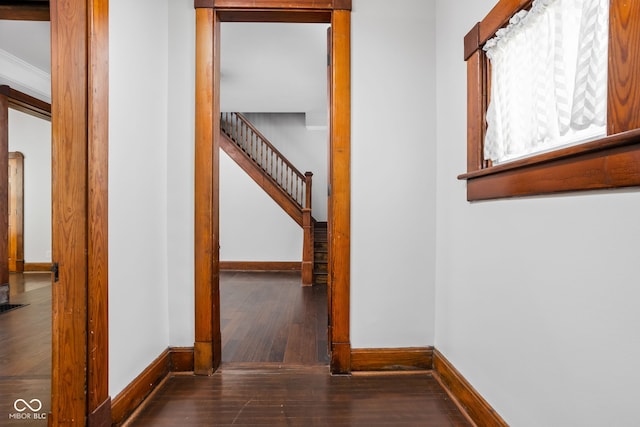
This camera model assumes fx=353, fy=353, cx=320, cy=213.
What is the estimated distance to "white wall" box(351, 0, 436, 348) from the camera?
88.0 inches

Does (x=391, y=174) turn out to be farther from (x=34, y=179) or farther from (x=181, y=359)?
(x=34, y=179)

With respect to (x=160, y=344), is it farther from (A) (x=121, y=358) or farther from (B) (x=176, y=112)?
(B) (x=176, y=112)

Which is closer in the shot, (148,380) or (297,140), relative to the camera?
(148,380)

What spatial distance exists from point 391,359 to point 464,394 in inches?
A: 20.6

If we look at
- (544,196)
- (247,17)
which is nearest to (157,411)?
(544,196)

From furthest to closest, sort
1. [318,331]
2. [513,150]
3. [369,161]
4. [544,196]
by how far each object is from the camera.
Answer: [318,331]
[369,161]
[513,150]
[544,196]

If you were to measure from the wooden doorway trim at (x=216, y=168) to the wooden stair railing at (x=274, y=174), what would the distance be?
3.00m

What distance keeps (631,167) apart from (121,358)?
6.84ft

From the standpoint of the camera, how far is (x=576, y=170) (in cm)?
105

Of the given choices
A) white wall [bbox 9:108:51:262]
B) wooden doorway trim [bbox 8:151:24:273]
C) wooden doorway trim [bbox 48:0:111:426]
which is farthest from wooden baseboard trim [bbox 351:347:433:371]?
wooden doorway trim [bbox 8:151:24:273]

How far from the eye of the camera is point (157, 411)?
70.3 inches

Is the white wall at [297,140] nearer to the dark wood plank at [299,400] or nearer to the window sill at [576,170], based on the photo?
the dark wood plank at [299,400]

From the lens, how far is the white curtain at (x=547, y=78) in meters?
1.03

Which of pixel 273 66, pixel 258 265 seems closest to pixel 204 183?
pixel 273 66
